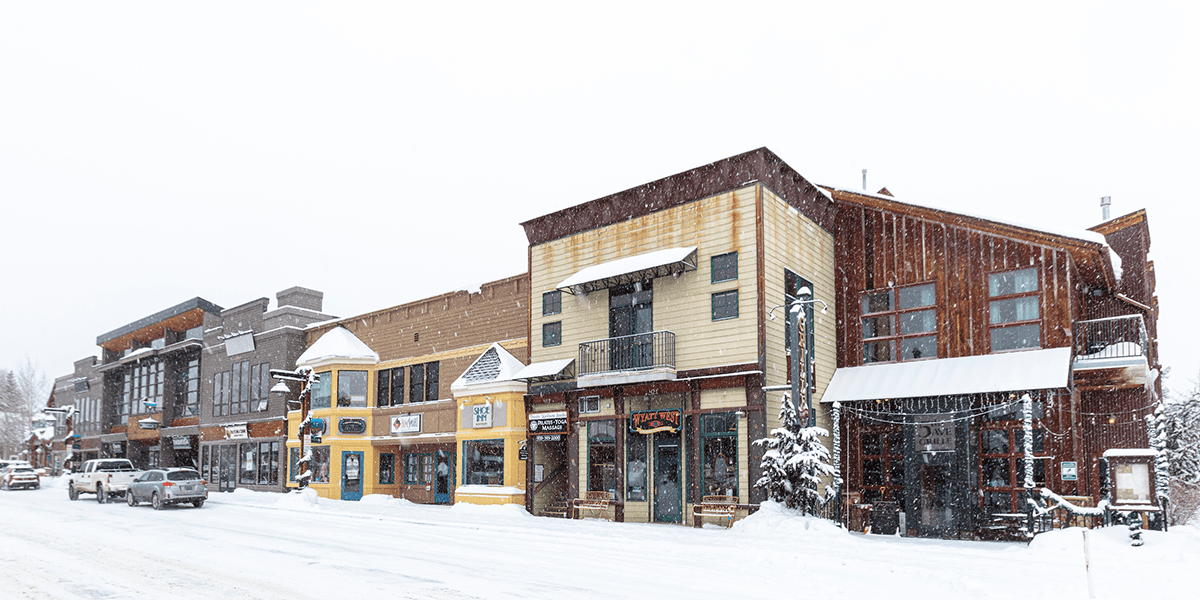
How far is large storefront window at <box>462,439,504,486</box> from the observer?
27.6m

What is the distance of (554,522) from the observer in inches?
886

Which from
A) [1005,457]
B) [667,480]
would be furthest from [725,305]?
[1005,457]

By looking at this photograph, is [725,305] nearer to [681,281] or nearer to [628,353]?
[681,281]

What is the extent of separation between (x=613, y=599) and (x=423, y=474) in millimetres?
23140

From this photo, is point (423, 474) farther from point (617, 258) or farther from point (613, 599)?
point (613, 599)

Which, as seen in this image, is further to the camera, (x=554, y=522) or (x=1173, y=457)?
(x=1173, y=457)

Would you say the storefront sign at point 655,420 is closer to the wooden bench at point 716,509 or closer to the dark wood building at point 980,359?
the wooden bench at point 716,509

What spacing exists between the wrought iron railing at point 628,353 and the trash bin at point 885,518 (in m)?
6.17

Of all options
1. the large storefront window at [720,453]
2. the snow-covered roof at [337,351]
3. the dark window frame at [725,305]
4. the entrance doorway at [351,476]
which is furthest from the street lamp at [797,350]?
the entrance doorway at [351,476]

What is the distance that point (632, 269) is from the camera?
23.2 m

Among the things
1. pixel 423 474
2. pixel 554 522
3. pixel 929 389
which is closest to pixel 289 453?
pixel 423 474

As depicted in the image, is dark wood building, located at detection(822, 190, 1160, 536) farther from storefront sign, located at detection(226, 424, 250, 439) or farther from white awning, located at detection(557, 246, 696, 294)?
storefront sign, located at detection(226, 424, 250, 439)

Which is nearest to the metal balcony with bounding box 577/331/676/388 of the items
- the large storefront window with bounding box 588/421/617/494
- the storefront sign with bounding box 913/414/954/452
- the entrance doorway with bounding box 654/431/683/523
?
the large storefront window with bounding box 588/421/617/494

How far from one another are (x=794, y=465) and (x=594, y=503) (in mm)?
6775
